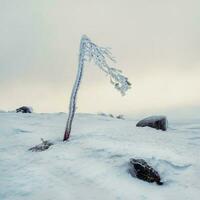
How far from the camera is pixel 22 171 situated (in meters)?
9.28

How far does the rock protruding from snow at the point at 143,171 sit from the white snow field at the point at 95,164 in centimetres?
18

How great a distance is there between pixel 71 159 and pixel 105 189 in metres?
2.00

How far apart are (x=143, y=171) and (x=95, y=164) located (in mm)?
1322

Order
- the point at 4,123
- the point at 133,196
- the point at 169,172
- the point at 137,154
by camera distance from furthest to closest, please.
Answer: the point at 4,123
the point at 137,154
the point at 169,172
the point at 133,196

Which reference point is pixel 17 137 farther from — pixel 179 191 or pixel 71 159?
pixel 179 191

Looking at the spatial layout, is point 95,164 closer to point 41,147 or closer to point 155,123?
point 41,147

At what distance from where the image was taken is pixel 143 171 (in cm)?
944

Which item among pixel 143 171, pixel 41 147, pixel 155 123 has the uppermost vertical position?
pixel 155 123

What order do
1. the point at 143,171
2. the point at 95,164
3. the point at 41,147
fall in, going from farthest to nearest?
the point at 41,147 → the point at 95,164 → the point at 143,171

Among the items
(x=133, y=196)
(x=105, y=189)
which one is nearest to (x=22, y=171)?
(x=105, y=189)

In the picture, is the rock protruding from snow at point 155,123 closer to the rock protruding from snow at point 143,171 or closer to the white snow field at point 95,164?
the white snow field at point 95,164

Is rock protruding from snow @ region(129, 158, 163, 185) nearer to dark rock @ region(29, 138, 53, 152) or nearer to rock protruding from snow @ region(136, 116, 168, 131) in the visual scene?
dark rock @ region(29, 138, 53, 152)

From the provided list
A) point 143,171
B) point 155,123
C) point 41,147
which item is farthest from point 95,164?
point 155,123

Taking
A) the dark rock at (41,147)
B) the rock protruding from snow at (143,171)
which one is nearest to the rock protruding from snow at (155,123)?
the dark rock at (41,147)
